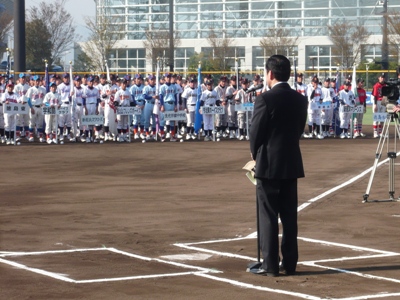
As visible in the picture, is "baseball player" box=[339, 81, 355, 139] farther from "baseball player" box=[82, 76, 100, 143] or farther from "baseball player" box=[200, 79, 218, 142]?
"baseball player" box=[82, 76, 100, 143]

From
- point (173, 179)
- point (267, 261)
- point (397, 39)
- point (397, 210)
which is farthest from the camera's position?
point (397, 39)

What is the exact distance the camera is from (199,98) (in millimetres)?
34062

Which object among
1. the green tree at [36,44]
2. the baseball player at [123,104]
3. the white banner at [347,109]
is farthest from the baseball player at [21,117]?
the green tree at [36,44]

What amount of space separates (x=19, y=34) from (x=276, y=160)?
34.4 m

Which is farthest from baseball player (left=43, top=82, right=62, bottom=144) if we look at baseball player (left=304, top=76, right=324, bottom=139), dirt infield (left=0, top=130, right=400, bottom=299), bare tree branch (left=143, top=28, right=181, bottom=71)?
bare tree branch (left=143, top=28, right=181, bottom=71)

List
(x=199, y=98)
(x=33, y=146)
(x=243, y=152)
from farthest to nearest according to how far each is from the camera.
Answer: (x=199, y=98), (x=33, y=146), (x=243, y=152)

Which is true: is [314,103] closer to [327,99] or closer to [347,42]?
[327,99]

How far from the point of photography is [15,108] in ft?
101

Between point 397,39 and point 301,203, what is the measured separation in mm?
46049

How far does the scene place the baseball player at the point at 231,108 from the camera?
34.6 meters

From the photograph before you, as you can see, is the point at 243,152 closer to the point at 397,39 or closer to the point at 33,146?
the point at 33,146

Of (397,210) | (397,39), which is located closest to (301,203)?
(397,210)

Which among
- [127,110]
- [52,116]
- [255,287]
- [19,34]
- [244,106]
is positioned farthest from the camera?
[19,34]

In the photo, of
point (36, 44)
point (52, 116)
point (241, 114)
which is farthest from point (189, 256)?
point (36, 44)
